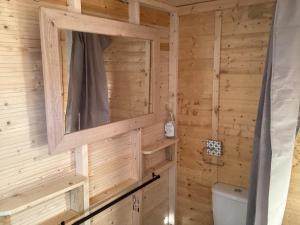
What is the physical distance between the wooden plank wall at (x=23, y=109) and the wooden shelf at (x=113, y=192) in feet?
0.79

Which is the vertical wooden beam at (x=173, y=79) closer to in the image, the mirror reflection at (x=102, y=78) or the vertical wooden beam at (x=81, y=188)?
the mirror reflection at (x=102, y=78)

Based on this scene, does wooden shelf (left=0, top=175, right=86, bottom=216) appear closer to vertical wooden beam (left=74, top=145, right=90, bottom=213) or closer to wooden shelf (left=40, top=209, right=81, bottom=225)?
vertical wooden beam (left=74, top=145, right=90, bottom=213)

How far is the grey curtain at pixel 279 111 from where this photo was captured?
1265 millimetres

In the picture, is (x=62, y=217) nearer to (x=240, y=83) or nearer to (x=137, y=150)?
(x=137, y=150)

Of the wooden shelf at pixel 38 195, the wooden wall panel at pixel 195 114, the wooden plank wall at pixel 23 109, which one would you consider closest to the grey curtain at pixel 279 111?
the wooden wall panel at pixel 195 114

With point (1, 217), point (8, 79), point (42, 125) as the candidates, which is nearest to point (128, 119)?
point (42, 125)

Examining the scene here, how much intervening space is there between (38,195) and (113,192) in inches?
22.1

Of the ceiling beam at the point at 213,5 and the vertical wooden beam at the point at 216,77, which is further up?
the ceiling beam at the point at 213,5

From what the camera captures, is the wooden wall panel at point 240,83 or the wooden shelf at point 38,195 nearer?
the wooden shelf at point 38,195

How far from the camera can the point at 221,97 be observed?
2043 millimetres

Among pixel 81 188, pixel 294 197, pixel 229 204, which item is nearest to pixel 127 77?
pixel 81 188

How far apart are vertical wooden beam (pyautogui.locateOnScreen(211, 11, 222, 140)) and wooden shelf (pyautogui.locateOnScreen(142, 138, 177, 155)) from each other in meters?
0.35

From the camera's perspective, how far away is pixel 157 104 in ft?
6.34

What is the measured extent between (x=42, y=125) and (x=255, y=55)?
1.45 meters
